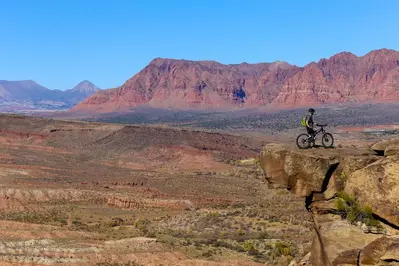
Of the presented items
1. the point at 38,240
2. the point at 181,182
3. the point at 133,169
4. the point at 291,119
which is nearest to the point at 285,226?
the point at 38,240

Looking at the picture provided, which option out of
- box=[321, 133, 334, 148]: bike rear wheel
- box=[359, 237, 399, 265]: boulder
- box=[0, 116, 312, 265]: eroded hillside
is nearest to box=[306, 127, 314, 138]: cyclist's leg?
box=[321, 133, 334, 148]: bike rear wheel

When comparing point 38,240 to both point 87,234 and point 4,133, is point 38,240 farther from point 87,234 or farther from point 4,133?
point 4,133

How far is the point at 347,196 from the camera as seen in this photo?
15023mm

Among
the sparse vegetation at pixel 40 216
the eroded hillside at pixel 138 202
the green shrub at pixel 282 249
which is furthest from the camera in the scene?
the sparse vegetation at pixel 40 216

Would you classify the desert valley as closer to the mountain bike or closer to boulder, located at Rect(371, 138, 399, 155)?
boulder, located at Rect(371, 138, 399, 155)

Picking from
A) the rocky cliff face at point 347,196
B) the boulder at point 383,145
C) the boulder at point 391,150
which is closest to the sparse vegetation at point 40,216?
the rocky cliff face at point 347,196

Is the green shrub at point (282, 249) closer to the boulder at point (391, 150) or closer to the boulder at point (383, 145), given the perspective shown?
the boulder at point (383, 145)

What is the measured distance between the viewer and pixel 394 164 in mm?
13734

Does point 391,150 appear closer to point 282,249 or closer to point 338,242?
point 338,242

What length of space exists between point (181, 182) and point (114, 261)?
33.4m

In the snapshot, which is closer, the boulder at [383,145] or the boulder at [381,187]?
the boulder at [381,187]

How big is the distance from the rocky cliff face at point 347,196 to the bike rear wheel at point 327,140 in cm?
184

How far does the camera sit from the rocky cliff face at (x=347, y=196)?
13.4 meters

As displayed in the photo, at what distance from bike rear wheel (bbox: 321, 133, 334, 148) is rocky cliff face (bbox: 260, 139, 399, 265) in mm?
1844
